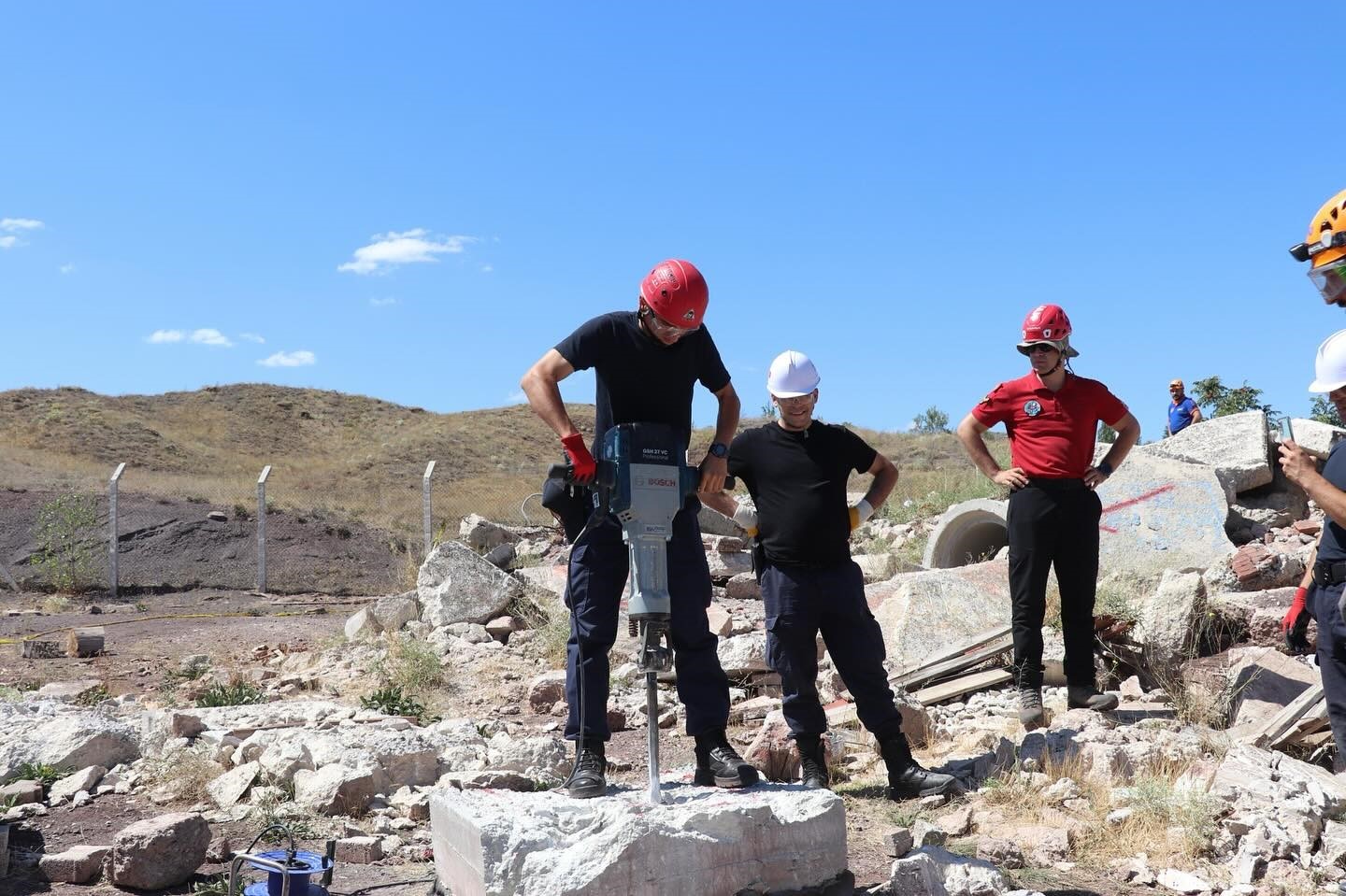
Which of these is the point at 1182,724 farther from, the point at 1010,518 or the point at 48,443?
the point at 48,443

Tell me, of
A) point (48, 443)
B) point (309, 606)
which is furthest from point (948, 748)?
point (48, 443)

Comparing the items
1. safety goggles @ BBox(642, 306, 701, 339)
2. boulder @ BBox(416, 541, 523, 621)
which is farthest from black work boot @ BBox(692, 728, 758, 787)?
boulder @ BBox(416, 541, 523, 621)

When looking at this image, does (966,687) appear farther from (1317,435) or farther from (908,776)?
(1317,435)

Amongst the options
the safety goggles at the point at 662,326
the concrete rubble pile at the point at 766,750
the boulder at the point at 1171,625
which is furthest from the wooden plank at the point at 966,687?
the safety goggles at the point at 662,326

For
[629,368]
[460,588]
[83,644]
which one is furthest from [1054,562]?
[83,644]

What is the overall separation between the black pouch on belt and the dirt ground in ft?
3.28

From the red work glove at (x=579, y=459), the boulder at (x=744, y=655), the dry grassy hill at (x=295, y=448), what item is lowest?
the boulder at (x=744, y=655)

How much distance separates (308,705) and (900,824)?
13.5 ft

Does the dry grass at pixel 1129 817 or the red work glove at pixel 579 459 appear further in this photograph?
the dry grass at pixel 1129 817

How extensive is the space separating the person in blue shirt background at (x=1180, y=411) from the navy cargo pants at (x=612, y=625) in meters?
11.3

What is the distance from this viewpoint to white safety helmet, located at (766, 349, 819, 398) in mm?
4918

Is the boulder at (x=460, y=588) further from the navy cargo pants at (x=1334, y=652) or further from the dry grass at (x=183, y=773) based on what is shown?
the navy cargo pants at (x=1334, y=652)

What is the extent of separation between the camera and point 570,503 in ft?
13.6

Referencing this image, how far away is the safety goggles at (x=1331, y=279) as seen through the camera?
3574 millimetres
